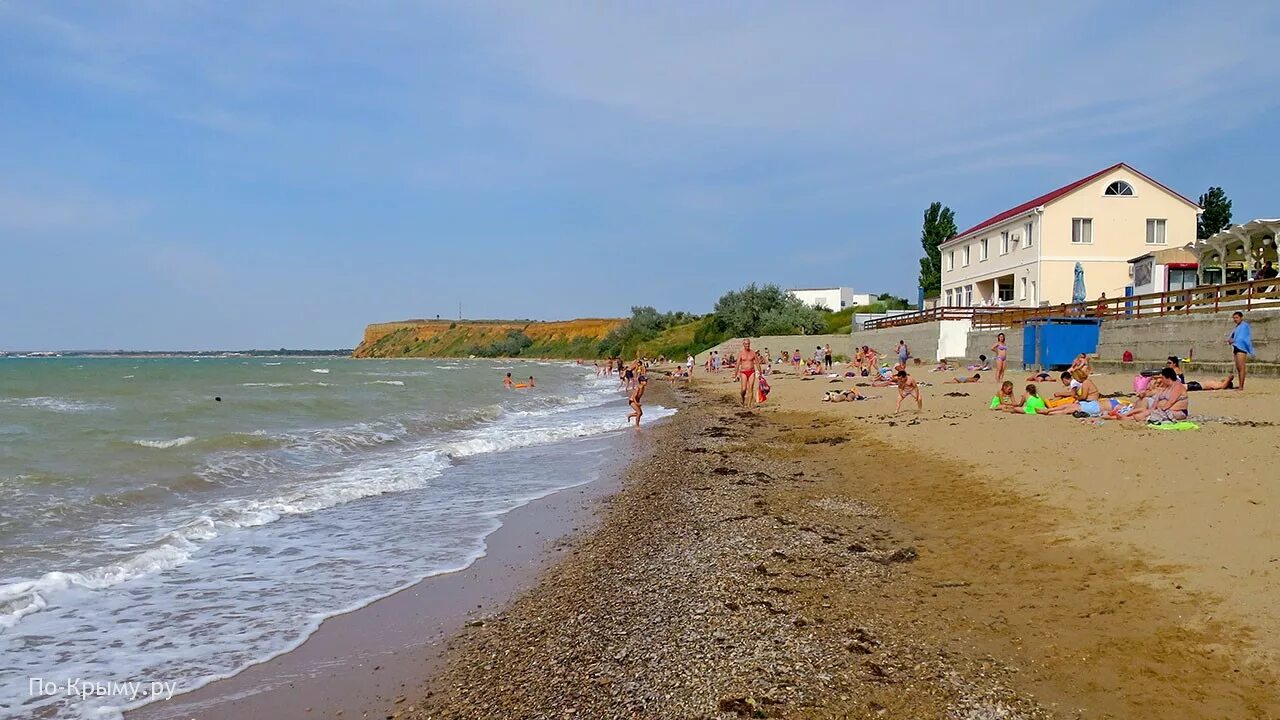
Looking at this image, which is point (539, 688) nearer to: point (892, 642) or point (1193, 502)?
point (892, 642)

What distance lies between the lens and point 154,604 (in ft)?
18.9

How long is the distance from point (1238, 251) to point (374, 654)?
28300mm

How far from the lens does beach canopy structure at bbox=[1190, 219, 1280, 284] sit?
21250mm

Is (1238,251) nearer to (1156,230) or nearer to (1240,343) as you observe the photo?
(1156,230)

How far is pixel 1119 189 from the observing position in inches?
1260

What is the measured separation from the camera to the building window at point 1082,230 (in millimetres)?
31703

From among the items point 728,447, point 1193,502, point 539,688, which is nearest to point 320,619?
point 539,688

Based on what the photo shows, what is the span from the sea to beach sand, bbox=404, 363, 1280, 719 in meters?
1.68

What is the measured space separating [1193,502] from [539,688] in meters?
5.38

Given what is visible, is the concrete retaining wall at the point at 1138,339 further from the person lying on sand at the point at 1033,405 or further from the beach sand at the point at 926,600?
the beach sand at the point at 926,600

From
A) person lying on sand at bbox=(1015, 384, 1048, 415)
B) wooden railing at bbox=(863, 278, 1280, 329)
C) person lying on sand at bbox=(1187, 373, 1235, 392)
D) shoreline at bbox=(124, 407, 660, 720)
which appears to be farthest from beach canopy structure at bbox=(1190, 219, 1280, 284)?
shoreline at bbox=(124, 407, 660, 720)

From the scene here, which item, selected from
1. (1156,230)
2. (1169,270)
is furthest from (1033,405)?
(1156,230)

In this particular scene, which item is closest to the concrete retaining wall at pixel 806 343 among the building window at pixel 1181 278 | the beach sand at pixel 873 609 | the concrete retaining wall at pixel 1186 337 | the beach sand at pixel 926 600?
the building window at pixel 1181 278

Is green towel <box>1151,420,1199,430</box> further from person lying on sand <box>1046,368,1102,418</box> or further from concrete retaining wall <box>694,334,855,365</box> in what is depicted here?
concrete retaining wall <box>694,334,855,365</box>
